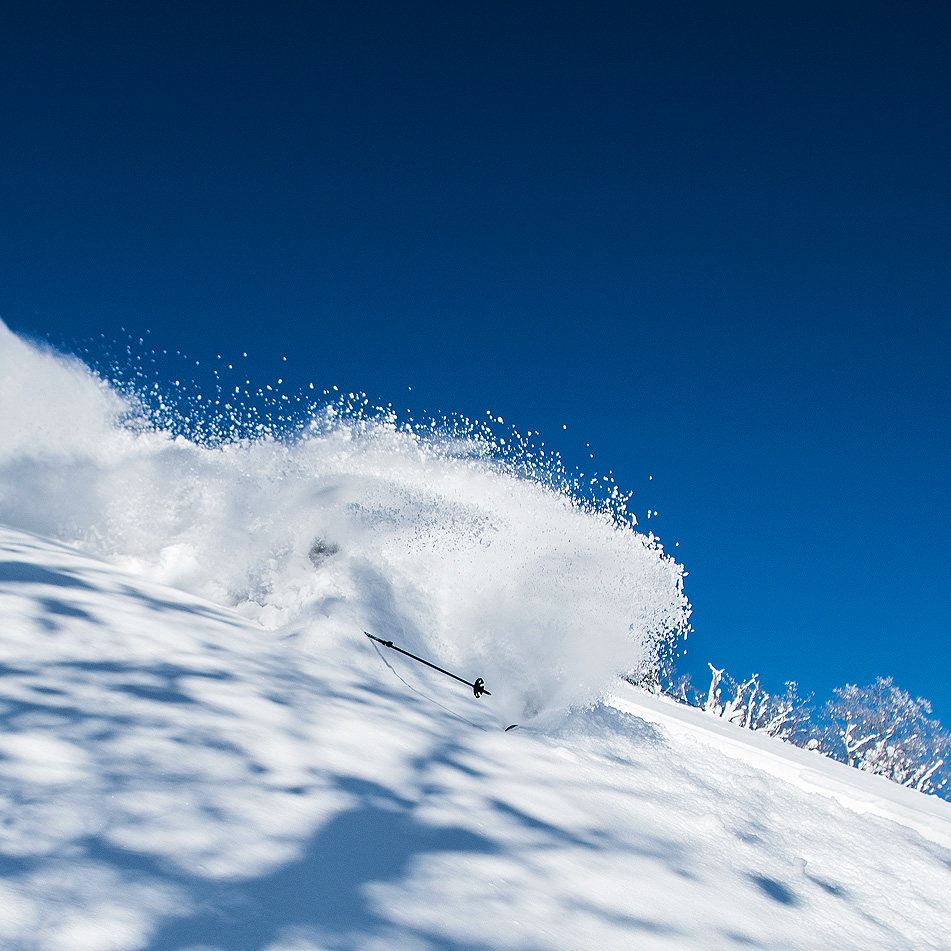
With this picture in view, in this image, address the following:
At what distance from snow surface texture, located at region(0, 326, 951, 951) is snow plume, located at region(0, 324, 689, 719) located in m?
0.03

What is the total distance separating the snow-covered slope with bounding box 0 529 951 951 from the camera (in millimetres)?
1022

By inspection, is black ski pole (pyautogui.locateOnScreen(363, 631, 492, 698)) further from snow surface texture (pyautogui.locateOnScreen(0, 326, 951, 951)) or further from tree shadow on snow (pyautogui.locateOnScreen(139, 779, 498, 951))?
tree shadow on snow (pyautogui.locateOnScreen(139, 779, 498, 951))

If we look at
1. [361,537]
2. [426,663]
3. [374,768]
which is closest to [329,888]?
[374,768]

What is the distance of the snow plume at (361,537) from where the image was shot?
3488 millimetres

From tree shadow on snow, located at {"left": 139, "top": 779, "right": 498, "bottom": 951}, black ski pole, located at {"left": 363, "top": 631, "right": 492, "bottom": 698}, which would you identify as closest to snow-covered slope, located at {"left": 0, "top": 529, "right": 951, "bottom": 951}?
tree shadow on snow, located at {"left": 139, "top": 779, "right": 498, "bottom": 951}

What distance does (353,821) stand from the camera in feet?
4.51

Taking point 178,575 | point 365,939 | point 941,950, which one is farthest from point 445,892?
point 178,575

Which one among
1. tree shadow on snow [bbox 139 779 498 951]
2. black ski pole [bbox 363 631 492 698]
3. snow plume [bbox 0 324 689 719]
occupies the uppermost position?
snow plume [bbox 0 324 689 719]

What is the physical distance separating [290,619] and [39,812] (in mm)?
1970

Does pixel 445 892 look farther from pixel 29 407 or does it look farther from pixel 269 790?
pixel 29 407

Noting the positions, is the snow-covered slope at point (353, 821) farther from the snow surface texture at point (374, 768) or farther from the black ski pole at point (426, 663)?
the black ski pole at point (426, 663)

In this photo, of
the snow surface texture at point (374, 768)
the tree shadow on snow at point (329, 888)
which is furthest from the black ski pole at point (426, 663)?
the tree shadow on snow at point (329, 888)

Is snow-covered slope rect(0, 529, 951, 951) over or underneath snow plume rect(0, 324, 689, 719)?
underneath

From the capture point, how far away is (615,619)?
378 centimetres
